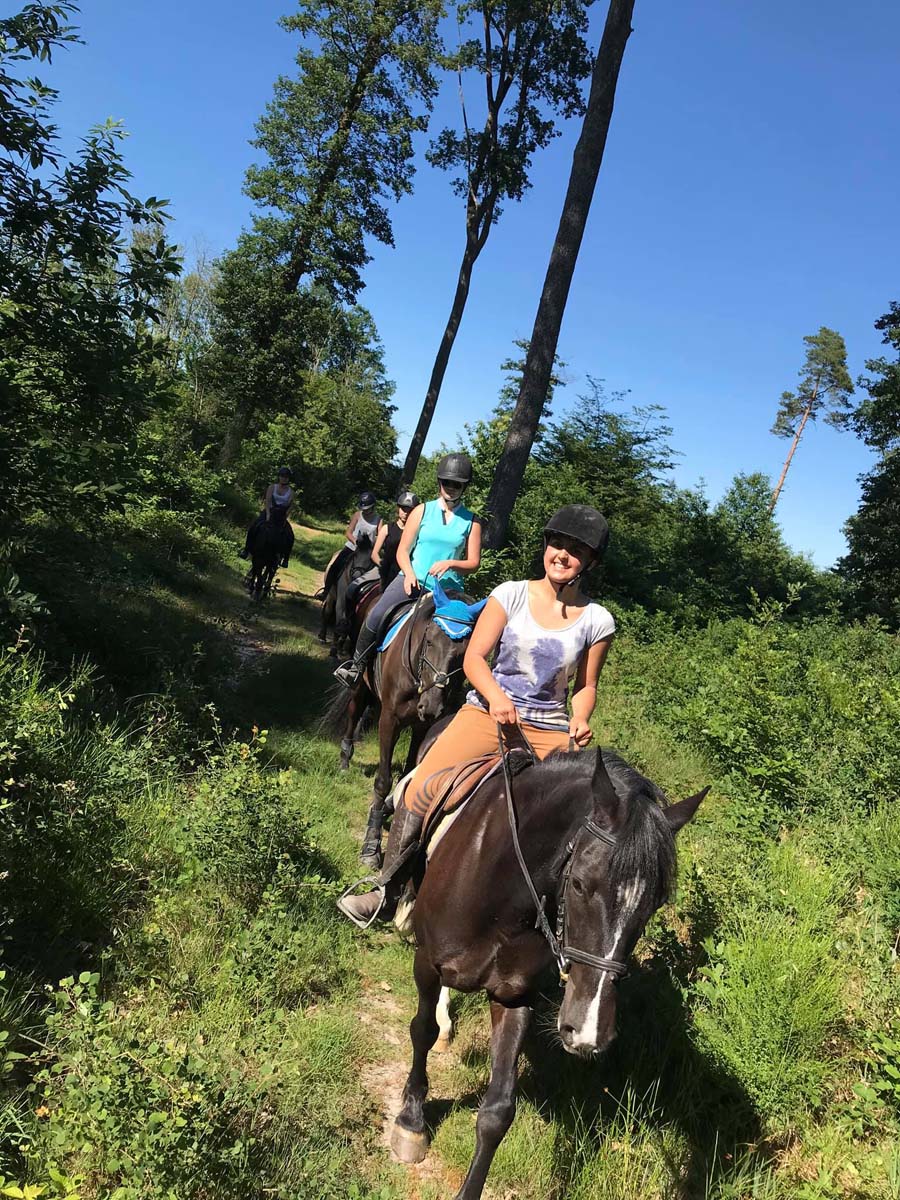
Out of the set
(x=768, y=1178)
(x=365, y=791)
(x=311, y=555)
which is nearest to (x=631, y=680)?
(x=365, y=791)

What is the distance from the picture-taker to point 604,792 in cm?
219

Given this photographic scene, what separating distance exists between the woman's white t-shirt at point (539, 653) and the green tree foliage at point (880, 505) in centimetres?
1672

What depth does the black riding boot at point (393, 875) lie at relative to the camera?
133 inches

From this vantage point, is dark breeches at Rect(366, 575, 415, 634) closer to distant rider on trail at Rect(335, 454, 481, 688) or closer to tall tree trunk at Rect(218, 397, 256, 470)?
distant rider on trail at Rect(335, 454, 481, 688)

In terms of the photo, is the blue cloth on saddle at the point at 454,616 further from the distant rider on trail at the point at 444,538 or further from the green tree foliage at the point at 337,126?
the green tree foliage at the point at 337,126

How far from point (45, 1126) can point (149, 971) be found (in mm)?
→ 979

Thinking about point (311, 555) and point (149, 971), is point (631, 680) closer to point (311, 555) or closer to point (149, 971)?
point (149, 971)

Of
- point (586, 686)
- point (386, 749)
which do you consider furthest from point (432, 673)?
point (586, 686)

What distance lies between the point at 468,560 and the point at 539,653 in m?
2.53

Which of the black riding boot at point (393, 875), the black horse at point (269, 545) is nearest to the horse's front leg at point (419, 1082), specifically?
the black riding boot at point (393, 875)

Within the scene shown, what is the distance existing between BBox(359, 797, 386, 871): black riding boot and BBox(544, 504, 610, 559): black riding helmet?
9.41ft

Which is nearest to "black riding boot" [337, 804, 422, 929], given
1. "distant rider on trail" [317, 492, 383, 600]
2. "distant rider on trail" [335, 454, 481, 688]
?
"distant rider on trail" [335, 454, 481, 688]

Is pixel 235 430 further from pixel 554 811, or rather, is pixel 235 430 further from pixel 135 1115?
pixel 135 1115

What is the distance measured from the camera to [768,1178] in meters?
2.73
